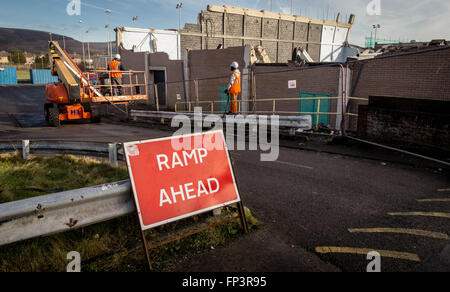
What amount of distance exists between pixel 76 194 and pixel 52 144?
498 cm

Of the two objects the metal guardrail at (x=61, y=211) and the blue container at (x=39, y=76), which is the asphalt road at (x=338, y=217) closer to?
the metal guardrail at (x=61, y=211)

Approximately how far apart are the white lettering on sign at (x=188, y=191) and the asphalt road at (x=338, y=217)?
0.71m

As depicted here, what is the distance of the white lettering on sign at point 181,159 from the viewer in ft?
12.1

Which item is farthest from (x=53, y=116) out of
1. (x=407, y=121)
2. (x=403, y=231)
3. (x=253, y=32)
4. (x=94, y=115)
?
(x=253, y=32)

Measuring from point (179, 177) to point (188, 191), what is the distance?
0.21 m

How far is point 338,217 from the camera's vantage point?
4566 millimetres

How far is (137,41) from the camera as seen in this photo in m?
31.5

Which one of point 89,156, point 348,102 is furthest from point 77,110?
point 348,102

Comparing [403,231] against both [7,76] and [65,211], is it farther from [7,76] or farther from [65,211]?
[7,76]

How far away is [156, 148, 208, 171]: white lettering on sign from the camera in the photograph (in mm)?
3684

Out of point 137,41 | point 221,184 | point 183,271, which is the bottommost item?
point 183,271
